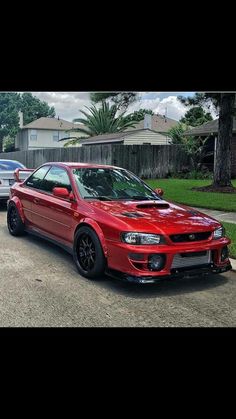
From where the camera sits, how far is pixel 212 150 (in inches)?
958

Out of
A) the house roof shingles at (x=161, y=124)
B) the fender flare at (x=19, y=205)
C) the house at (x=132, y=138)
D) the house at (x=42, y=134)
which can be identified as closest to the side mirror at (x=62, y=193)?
the fender flare at (x=19, y=205)

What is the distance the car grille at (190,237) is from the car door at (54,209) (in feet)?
5.36

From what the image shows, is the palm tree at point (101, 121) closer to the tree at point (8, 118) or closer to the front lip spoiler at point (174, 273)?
the tree at point (8, 118)

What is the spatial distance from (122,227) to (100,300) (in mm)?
862

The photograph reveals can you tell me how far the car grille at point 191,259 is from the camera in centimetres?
499

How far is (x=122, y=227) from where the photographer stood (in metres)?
5.04

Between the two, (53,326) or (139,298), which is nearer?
(53,326)

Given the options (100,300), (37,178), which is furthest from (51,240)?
(100,300)

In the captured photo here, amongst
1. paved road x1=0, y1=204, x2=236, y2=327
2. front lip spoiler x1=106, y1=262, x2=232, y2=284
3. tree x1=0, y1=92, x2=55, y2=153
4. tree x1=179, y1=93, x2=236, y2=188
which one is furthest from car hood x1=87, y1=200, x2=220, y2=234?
tree x1=0, y1=92, x2=55, y2=153

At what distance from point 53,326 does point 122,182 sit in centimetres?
319
